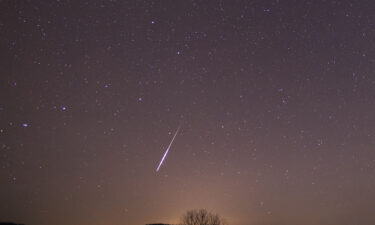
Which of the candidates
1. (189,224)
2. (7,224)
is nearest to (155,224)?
(189,224)

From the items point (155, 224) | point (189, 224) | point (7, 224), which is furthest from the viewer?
point (189, 224)

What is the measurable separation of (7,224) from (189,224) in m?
27.6

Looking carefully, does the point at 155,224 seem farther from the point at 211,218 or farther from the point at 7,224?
the point at 7,224

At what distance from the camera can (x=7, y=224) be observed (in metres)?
42.7

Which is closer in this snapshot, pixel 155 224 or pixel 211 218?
pixel 155 224

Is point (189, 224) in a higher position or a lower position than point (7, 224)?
higher

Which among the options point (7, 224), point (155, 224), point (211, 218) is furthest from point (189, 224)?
point (7, 224)

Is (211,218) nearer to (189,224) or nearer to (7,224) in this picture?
(189,224)

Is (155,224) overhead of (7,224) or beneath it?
overhead

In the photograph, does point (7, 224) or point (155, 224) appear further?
point (155, 224)

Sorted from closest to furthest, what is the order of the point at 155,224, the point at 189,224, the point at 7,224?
the point at 7,224 → the point at 155,224 → the point at 189,224

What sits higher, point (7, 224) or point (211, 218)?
point (211, 218)

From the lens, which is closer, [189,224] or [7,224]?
[7,224]

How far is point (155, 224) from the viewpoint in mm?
55469
